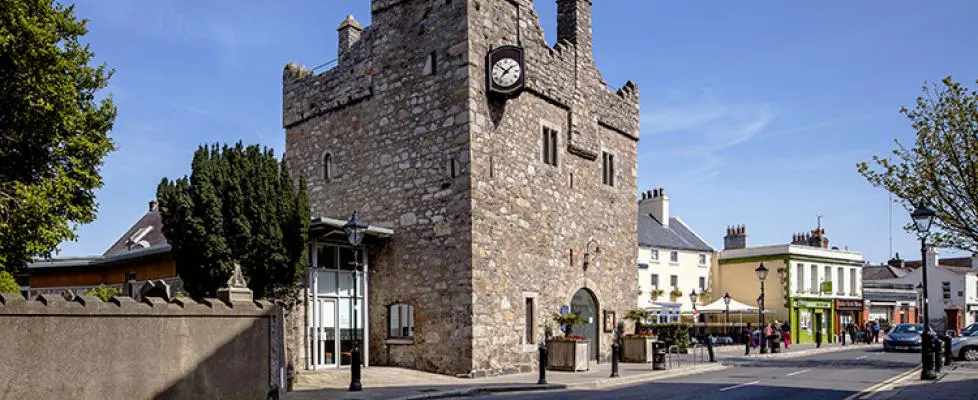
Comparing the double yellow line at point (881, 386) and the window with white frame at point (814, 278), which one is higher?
the window with white frame at point (814, 278)

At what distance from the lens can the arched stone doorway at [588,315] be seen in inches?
1015

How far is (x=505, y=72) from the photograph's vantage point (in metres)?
→ 21.4

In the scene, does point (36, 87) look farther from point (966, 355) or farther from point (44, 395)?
point (966, 355)

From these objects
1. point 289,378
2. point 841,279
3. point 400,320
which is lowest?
point 289,378

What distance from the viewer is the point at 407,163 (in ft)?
72.9

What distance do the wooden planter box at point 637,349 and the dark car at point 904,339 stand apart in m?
15.1

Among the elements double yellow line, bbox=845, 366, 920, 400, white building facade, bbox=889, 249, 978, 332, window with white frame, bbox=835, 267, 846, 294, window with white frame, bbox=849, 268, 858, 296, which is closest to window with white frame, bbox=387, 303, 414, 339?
double yellow line, bbox=845, 366, 920, 400

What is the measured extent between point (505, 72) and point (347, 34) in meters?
6.17

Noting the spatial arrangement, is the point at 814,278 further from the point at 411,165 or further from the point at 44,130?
the point at 44,130

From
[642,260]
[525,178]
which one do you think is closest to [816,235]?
[642,260]

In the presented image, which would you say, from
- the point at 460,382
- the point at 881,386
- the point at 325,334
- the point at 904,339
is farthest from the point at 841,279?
A: the point at 325,334

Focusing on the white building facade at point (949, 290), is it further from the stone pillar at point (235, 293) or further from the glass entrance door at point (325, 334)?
the stone pillar at point (235, 293)

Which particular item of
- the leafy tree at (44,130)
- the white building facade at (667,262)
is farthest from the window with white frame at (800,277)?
the leafy tree at (44,130)

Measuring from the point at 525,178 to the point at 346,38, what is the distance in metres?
7.20
